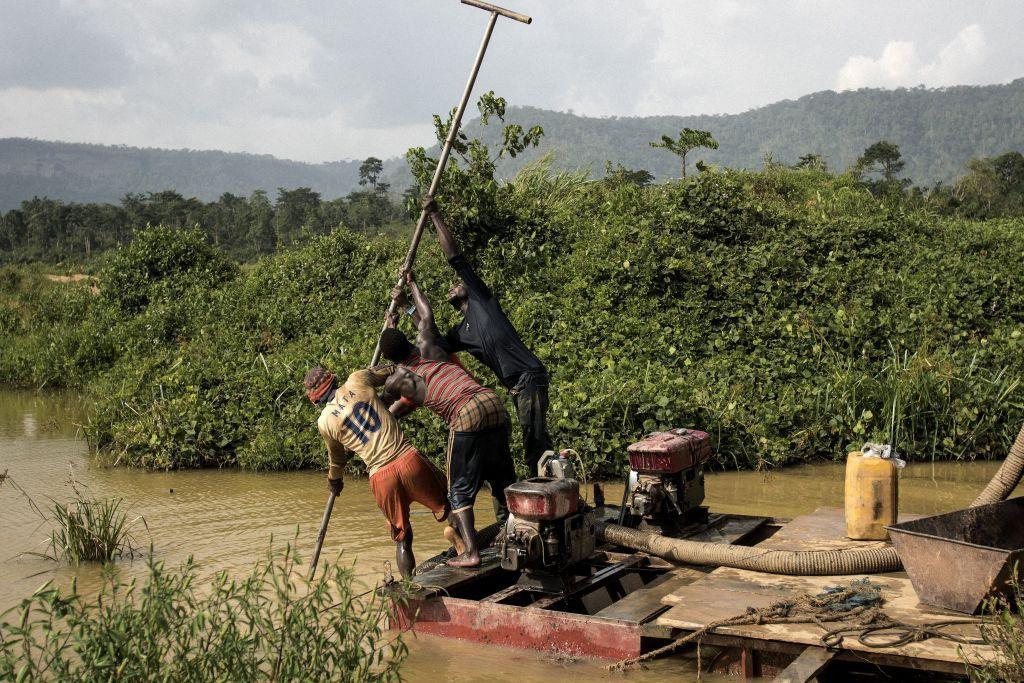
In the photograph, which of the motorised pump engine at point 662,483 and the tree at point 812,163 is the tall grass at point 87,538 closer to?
the motorised pump engine at point 662,483

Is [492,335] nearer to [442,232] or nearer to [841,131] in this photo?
[442,232]

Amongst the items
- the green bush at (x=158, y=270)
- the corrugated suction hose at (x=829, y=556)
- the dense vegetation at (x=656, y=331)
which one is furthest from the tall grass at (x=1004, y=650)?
the green bush at (x=158, y=270)

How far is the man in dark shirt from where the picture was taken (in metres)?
6.29

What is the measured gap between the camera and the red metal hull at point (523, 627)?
4758 mm

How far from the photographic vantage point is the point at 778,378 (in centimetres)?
1041

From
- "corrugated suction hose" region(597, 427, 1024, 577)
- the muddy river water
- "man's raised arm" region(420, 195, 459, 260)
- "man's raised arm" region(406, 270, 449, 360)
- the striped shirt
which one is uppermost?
"man's raised arm" region(420, 195, 459, 260)

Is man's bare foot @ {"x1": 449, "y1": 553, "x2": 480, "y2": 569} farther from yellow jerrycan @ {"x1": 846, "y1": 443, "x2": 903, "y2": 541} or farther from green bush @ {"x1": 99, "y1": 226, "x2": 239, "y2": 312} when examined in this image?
green bush @ {"x1": 99, "y1": 226, "x2": 239, "y2": 312}

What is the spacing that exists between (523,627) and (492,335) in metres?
2.01

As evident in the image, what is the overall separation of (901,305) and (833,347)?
1.14 metres

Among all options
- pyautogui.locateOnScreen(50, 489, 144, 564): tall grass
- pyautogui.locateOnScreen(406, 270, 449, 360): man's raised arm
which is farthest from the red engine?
pyautogui.locateOnScreen(50, 489, 144, 564): tall grass

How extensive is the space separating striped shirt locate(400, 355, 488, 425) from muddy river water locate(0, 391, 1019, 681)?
135cm

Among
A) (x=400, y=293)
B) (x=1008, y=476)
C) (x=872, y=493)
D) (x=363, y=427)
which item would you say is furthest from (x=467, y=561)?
(x=1008, y=476)

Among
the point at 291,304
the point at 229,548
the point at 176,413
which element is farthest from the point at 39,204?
the point at 229,548

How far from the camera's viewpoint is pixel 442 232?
253 inches
